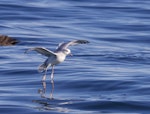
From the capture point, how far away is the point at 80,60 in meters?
27.7

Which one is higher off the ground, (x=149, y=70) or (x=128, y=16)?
(x=128, y=16)

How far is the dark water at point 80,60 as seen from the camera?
66.6 ft

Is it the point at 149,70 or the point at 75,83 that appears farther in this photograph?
the point at 149,70

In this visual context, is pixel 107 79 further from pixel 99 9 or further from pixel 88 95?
pixel 99 9

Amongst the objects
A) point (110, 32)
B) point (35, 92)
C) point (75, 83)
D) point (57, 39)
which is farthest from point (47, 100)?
point (110, 32)

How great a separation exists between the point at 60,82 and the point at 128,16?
2080 centimetres

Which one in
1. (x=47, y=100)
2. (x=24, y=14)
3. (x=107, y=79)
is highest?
(x=24, y=14)

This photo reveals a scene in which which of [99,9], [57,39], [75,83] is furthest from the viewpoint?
A: [99,9]

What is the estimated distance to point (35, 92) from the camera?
854 inches

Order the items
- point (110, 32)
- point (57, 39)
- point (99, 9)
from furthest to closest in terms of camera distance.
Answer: point (99, 9), point (110, 32), point (57, 39)

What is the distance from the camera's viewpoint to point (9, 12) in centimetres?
4281

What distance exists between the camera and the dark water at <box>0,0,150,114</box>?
20312 millimetres

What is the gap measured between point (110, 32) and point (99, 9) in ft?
35.7

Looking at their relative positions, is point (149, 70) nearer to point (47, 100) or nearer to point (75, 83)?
point (75, 83)
